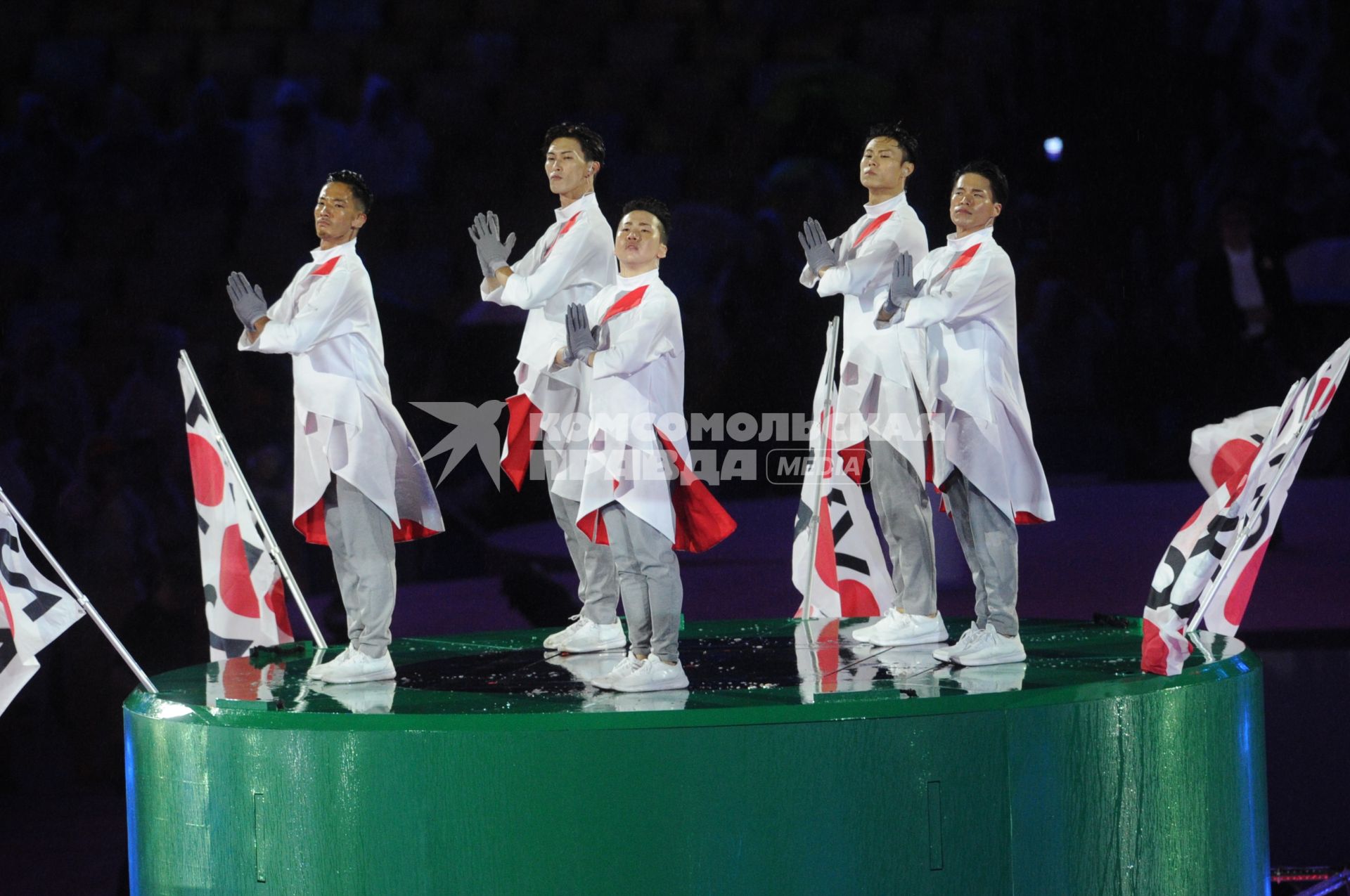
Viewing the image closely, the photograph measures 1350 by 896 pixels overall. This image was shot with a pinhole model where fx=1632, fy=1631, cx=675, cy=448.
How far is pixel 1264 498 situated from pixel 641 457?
72.7 inches

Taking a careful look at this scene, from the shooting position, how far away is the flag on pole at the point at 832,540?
17.6ft

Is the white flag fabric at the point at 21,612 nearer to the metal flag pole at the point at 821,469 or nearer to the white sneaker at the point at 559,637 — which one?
the white sneaker at the point at 559,637

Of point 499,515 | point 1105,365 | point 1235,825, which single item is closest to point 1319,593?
point 1105,365

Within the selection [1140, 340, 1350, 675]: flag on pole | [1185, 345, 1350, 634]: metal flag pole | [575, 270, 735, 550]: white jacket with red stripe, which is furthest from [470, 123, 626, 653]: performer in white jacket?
[1185, 345, 1350, 634]: metal flag pole

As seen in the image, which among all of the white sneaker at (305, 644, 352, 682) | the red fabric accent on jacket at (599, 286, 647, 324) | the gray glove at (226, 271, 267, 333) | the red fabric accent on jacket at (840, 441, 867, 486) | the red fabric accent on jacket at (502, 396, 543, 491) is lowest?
the white sneaker at (305, 644, 352, 682)

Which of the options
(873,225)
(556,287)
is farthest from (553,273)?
(873,225)

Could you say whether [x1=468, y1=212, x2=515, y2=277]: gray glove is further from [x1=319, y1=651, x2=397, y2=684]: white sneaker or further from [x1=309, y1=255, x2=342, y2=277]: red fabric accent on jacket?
[x1=319, y1=651, x2=397, y2=684]: white sneaker

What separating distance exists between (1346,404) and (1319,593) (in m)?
0.85

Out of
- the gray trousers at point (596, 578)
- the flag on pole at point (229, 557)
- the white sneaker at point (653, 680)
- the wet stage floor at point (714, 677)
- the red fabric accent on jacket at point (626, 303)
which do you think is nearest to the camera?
the wet stage floor at point (714, 677)

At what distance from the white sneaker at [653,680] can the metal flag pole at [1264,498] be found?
1.65m

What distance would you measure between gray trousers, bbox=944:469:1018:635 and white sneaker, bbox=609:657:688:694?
819 mm

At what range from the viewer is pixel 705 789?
3.44 m

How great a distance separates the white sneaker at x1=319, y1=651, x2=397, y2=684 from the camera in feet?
13.7

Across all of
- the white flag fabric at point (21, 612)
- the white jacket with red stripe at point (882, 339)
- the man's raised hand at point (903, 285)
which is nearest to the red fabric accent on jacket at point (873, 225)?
the white jacket with red stripe at point (882, 339)
